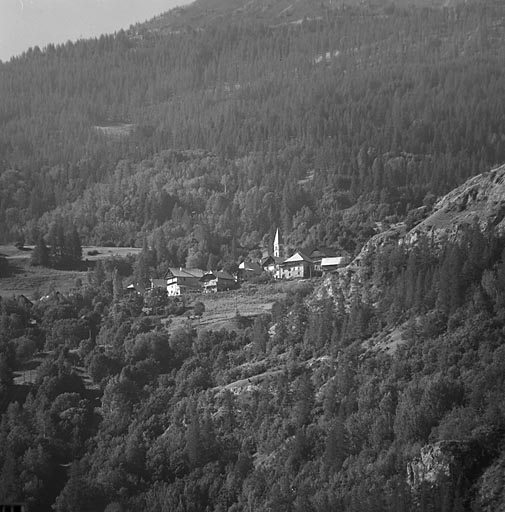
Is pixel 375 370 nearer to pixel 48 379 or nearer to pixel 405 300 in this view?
pixel 405 300

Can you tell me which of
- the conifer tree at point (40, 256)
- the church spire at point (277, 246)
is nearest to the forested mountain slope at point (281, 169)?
the church spire at point (277, 246)

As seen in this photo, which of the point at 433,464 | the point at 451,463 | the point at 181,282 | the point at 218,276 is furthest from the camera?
the point at 218,276

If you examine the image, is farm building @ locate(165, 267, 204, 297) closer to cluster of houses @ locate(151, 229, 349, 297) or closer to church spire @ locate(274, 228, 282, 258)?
cluster of houses @ locate(151, 229, 349, 297)

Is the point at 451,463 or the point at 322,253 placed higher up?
the point at 322,253

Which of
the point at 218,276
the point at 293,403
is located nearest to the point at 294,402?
the point at 293,403

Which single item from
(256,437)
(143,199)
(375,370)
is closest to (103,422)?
(256,437)

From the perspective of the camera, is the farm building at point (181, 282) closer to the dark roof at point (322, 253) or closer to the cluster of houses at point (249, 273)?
the cluster of houses at point (249, 273)

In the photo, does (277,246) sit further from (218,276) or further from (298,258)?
(218,276)

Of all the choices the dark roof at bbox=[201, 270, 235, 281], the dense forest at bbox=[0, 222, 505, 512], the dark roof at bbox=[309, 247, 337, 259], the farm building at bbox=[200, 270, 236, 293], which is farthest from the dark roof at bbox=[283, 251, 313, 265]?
the dense forest at bbox=[0, 222, 505, 512]
